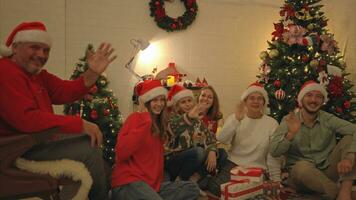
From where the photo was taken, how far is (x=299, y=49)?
4277mm

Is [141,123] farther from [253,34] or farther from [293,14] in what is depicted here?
[253,34]

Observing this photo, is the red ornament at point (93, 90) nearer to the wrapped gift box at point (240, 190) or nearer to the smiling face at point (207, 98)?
the smiling face at point (207, 98)

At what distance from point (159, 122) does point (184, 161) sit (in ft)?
1.76

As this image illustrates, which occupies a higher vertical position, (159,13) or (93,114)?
(159,13)

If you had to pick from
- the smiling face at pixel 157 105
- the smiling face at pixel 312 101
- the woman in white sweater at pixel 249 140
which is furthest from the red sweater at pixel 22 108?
the smiling face at pixel 312 101

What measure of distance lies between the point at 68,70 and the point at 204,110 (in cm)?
210

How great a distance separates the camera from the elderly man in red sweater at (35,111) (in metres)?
1.91

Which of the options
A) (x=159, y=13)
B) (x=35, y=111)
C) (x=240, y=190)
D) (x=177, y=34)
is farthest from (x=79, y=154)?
(x=177, y=34)

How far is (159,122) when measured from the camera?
2.70 m

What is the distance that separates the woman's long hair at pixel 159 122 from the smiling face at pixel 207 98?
36.4 inches

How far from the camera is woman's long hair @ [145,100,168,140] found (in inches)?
104

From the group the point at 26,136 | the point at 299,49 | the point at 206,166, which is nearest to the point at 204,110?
the point at 206,166

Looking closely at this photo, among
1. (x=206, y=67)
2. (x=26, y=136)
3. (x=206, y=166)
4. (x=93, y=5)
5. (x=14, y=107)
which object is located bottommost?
(x=206, y=166)

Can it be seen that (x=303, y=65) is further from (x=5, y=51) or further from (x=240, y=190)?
(x=5, y=51)
